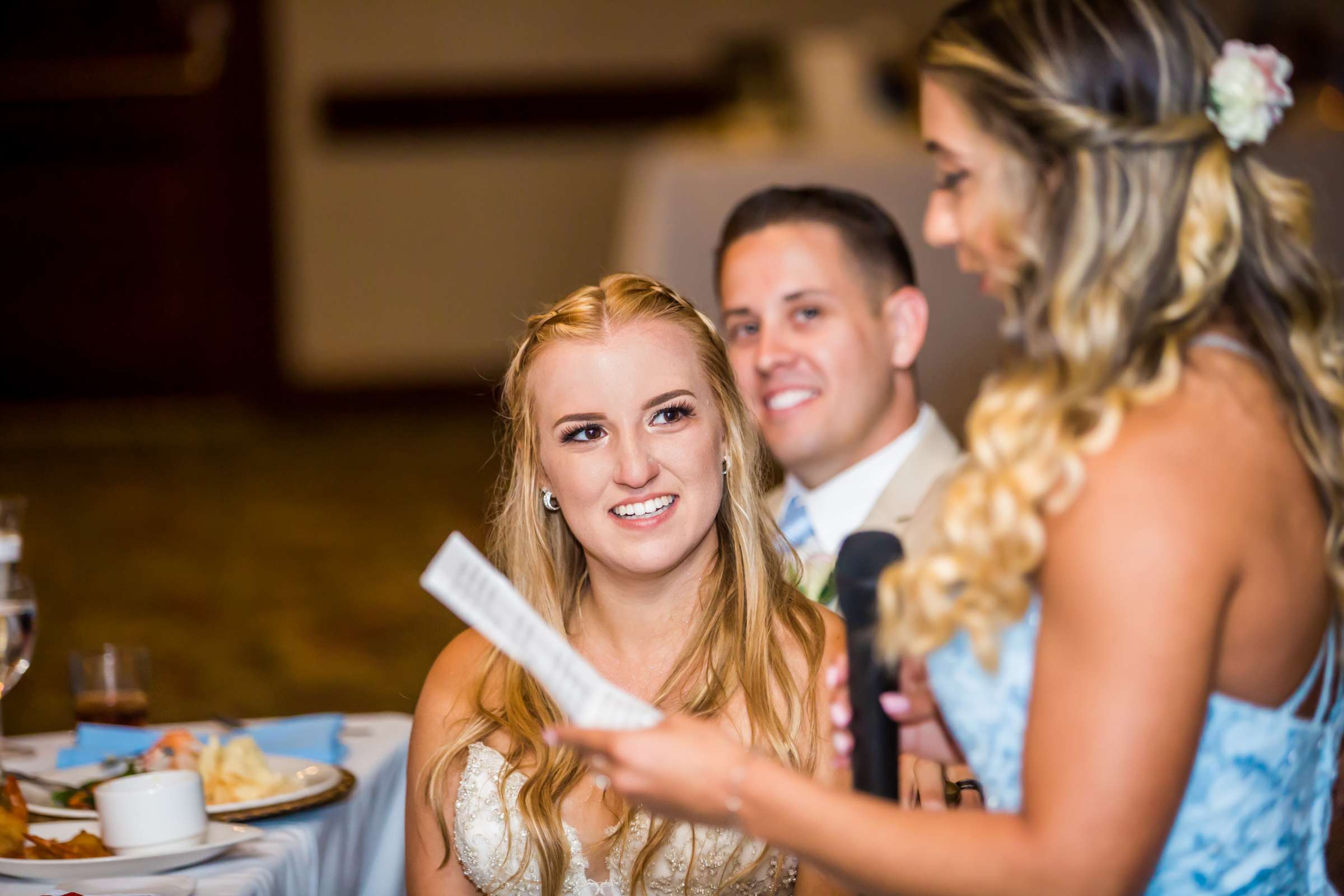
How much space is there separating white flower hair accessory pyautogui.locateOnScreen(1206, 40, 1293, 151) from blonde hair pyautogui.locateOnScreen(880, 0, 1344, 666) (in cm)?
1

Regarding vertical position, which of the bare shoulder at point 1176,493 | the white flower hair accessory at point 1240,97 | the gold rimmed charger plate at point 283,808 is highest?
the white flower hair accessory at point 1240,97

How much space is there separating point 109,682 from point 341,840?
559 millimetres

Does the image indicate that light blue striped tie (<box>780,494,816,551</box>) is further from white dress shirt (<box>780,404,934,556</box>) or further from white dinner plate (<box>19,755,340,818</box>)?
white dinner plate (<box>19,755,340,818</box>)

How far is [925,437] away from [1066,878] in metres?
1.66

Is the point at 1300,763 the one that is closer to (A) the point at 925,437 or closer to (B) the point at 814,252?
(A) the point at 925,437

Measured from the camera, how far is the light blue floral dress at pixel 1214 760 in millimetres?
1454

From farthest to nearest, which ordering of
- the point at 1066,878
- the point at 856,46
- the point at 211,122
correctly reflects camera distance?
the point at 211,122 < the point at 856,46 < the point at 1066,878

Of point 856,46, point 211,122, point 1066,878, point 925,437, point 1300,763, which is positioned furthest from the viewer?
point 211,122

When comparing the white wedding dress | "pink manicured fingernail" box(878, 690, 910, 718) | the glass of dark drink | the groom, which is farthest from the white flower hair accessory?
the glass of dark drink

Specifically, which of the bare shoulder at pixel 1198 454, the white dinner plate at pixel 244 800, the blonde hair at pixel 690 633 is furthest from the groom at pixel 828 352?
the bare shoulder at pixel 1198 454

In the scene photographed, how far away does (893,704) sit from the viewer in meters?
1.48

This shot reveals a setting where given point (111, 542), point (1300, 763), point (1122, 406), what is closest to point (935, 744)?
point (1300, 763)

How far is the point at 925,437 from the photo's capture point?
2.91 metres

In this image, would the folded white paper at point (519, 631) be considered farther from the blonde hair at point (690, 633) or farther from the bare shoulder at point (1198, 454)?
the blonde hair at point (690, 633)
